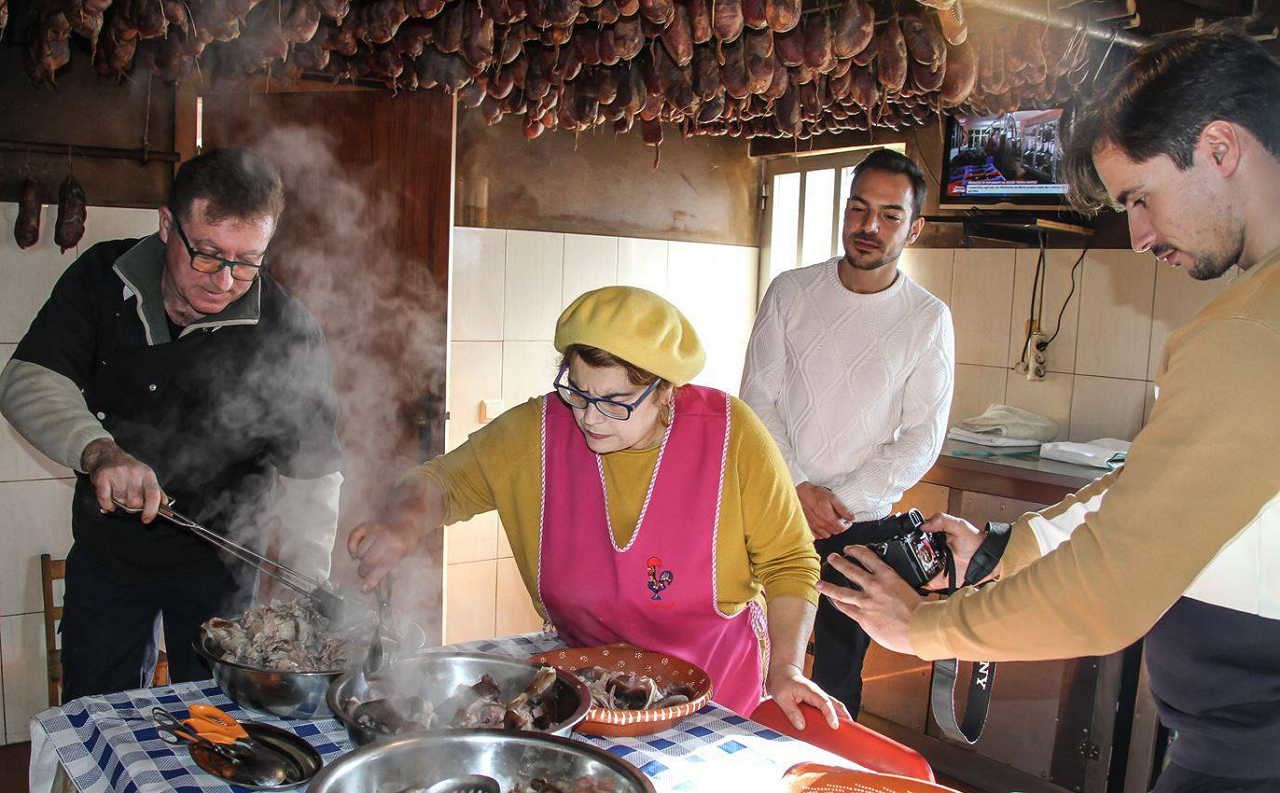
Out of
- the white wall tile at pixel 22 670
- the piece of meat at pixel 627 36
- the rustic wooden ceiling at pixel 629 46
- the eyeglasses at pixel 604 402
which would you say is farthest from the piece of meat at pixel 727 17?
the white wall tile at pixel 22 670

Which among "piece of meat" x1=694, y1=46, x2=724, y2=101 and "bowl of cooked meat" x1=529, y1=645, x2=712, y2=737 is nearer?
"bowl of cooked meat" x1=529, y1=645, x2=712, y2=737

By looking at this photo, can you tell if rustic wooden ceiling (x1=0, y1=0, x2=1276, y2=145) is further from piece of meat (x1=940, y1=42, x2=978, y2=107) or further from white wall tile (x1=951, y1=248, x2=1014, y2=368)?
white wall tile (x1=951, y1=248, x2=1014, y2=368)

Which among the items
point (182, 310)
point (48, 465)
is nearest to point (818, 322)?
point (182, 310)

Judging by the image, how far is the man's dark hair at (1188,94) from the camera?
1437 millimetres

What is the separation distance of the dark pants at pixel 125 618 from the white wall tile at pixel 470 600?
97.6 inches

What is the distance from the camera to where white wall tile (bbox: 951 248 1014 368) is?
15.5 ft

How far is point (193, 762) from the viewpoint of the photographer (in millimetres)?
1505

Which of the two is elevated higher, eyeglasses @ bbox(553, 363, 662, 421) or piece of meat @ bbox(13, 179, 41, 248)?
piece of meat @ bbox(13, 179, 41, 248)

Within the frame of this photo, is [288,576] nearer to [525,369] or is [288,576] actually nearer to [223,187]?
[223,187]

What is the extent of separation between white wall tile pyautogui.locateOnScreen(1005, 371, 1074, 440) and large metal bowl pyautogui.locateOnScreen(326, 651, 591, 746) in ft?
11.5

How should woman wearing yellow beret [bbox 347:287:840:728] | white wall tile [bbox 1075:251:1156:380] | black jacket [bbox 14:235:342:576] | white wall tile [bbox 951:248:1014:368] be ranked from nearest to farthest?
woman wearing yellow beret [bbox 347:287:840:728] < black jacket [bbox 14:235:342:576] < white wall tile [bbox 1075:251:1156:380] < white wall tile [bbox 951:248:1014:368]

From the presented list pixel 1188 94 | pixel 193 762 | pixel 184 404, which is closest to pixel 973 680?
pixel 1188 94

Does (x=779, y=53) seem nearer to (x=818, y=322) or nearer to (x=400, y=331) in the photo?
(x=818, y=322)

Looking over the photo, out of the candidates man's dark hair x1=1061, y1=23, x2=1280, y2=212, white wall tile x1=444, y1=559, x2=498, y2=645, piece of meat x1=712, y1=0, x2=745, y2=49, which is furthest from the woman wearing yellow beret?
white wall tile x1=444, y1=559, x2=498, y2=645
